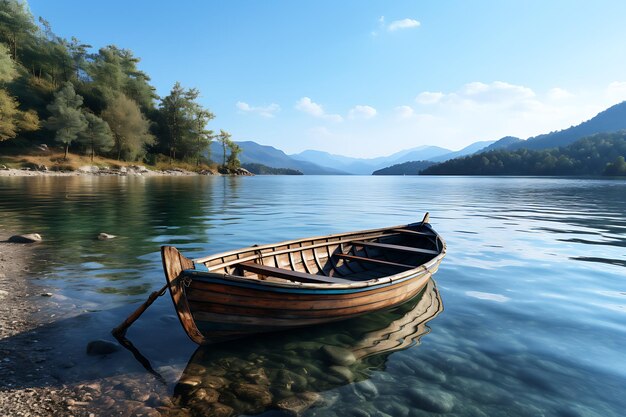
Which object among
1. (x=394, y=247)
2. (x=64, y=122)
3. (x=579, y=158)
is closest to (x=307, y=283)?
(x=394, y=247)

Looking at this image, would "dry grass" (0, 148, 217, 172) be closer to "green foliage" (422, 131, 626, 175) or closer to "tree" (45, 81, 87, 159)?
"tree" (45, 81, 87, 159)

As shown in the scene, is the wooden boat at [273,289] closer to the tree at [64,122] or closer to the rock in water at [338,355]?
the rock in water at [338,355]

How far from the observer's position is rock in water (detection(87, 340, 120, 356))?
710 centimetres

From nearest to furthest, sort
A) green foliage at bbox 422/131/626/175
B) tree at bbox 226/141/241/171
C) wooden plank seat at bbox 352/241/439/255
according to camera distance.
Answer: wooden plank seat at bbox 352/241/439/255
tree at bbox 226/141/241/171
green foliage at bbox 422/131/626/175

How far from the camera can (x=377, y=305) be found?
29.9ft

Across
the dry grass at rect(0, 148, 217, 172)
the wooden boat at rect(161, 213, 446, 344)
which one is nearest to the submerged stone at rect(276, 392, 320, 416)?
the wooden boat at rect(161, 213, 446, 344)

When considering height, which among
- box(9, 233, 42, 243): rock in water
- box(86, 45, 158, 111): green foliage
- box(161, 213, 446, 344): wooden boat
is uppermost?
box(86, 45, 158, 111): green foliage

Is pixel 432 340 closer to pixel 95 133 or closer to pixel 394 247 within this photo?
pixel 394 247

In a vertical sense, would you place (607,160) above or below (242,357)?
above

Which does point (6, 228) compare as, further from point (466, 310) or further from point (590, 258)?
point (590, 258)

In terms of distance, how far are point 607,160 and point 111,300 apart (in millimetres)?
217569

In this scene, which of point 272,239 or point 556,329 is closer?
point 556,329


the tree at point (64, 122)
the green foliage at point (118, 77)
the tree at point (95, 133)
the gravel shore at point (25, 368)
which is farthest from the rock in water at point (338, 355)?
the green foliage at point (118, 77)

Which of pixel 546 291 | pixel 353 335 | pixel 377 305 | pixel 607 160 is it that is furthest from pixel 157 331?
pixel 607 160
